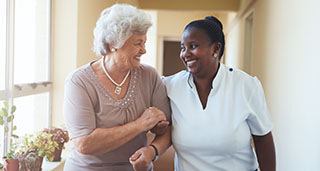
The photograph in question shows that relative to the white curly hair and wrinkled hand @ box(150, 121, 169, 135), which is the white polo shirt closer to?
wrinkled hand @ box(150, 121, 169, 135)

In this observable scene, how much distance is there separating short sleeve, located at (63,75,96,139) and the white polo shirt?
0.37 m

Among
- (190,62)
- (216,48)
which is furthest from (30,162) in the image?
(216,48)

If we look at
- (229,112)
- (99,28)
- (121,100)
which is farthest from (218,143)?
(99,28)

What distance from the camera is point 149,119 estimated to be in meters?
1.39

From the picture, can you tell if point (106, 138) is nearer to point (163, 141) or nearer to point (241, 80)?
point (163, 141)

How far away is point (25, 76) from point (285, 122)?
6.23 feet

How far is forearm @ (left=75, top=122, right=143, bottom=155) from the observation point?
133 centimetres

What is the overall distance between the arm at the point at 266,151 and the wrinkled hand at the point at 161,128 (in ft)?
1.26

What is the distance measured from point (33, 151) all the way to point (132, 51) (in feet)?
3.22

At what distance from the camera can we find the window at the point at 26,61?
6.90ft

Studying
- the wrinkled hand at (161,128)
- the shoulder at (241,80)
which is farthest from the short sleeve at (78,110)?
the shoulder at (241,80)

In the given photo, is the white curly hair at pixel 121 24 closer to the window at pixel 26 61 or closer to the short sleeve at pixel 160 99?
the short sleeve at pixel 160 99

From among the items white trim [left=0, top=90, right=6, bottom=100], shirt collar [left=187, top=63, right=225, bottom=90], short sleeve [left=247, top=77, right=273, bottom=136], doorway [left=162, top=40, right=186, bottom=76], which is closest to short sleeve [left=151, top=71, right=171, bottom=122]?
shirt collar [left=187, top=63, right=225, bottom=90]

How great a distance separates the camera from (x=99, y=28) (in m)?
1.43
